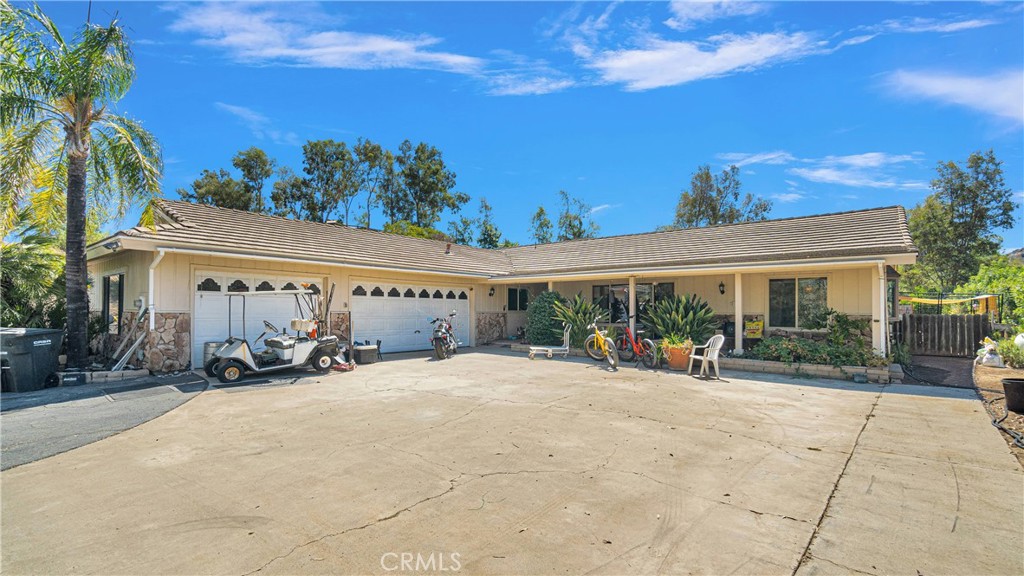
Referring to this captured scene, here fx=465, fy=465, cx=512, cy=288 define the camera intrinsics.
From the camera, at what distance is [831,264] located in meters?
10.2

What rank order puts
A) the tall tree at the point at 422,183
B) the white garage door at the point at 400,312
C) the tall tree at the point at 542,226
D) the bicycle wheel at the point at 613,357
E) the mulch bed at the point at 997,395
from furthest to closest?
the tall tree at the point at 542,226, the tall tree at the point at 422,183, the white garage door at the point at 400,312, the bicycle wheel at the point at 613,357, the mulch bed at the point at 997,395

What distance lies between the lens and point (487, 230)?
4028 centimetres

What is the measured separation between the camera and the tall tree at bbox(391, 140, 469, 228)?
3650 centimetres

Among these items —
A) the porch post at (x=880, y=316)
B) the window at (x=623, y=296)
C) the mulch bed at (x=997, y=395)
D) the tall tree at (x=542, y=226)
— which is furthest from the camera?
the tall tree at (x=542, y=226)

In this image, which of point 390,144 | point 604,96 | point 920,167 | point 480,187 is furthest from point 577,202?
point 604,96

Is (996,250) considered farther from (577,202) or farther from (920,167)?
(577,202)

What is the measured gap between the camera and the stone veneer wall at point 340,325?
41.4 ft

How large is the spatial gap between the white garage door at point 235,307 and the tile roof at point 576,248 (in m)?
0.92

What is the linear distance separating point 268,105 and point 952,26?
2160 cm

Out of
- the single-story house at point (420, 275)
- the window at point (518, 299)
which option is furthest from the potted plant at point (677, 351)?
the window at point (518, 299)

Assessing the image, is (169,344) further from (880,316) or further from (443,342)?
(880,316)

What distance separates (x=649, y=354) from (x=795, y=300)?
453cm

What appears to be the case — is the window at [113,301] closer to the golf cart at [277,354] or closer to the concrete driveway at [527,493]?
the golf cart at [277,354]
